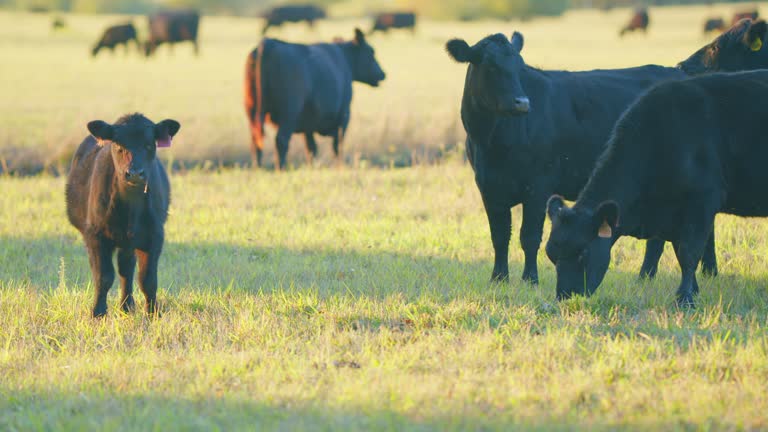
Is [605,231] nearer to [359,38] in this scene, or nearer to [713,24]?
[359,38]

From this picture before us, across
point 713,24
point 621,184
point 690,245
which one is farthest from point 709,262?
point 713,24

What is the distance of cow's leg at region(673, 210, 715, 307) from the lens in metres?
6.63

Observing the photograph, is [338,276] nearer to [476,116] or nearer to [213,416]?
[476,116]

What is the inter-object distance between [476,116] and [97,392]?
3.81m

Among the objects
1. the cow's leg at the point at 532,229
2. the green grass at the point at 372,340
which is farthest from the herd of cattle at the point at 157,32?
the cow's leg at the point at 532,229

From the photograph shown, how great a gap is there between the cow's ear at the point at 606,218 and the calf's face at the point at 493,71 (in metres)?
1.19

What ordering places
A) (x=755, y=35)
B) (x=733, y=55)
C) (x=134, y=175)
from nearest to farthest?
(x=134, y=175), (x=755, y=35), (x=733, y=55)

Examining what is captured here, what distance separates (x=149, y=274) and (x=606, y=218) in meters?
3.13

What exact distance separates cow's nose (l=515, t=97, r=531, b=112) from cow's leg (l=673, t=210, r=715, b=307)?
1.35 meters

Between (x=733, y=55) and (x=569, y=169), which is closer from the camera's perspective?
(x=569, y=169)

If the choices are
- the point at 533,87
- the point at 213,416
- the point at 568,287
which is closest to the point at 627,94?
the point at 533,87

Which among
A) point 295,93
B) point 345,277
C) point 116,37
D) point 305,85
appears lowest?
point 345,277

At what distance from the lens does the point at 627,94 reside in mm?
8656

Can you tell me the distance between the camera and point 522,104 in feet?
23.1
